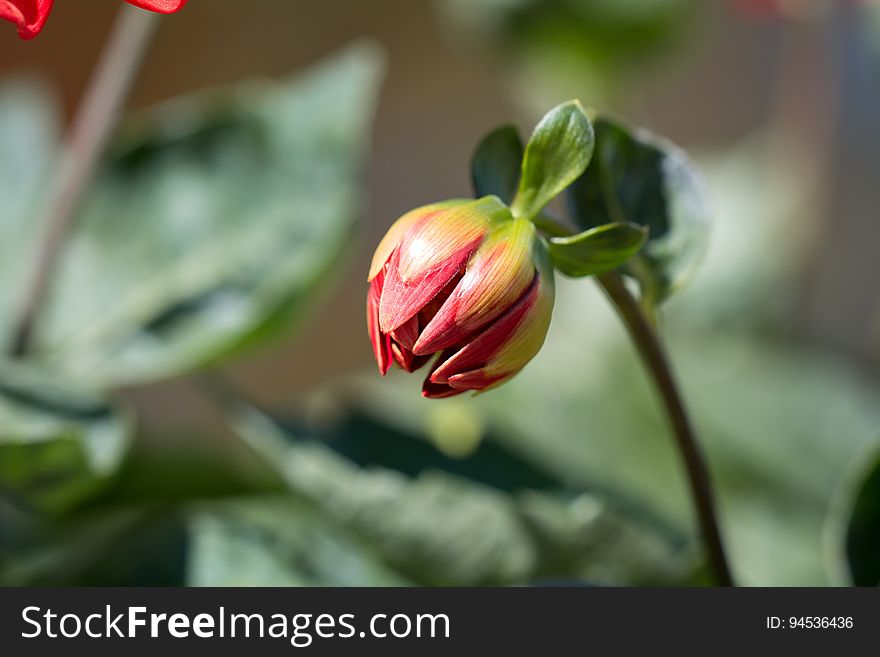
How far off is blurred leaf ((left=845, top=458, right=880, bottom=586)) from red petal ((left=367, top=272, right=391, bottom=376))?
18 cm

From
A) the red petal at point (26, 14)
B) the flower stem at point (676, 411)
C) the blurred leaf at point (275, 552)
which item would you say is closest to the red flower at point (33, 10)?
the red petal at point (26, 14)

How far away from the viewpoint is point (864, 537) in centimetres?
32

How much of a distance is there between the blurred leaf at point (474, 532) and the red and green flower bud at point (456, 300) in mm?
139

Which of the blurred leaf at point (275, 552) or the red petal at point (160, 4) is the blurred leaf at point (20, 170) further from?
the red petal at point (160, 4)

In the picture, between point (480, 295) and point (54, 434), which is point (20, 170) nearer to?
point (54, 434)

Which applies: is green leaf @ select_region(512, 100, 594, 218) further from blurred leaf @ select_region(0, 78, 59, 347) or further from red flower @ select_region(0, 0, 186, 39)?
blurred leaf @ select_region(0, 78, 59, 347)

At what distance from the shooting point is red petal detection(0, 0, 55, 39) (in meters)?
0.18

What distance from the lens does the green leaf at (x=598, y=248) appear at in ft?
0.72

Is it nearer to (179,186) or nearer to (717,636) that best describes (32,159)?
(179,186)

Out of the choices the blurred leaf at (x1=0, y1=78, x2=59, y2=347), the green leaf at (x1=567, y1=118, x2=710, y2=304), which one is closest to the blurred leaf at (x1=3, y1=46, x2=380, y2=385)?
the blurred leaf at (x1=0, y1=78, x2=59, y2=347)

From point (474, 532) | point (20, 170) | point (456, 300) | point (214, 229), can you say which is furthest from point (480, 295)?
point (20, 170)

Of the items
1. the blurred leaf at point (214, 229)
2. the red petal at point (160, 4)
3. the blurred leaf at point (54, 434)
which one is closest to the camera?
the red petal at point (160, 4)

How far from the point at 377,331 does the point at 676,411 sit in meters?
0.08

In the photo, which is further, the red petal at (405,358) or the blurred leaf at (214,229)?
the blurred leaf at (214,229)
